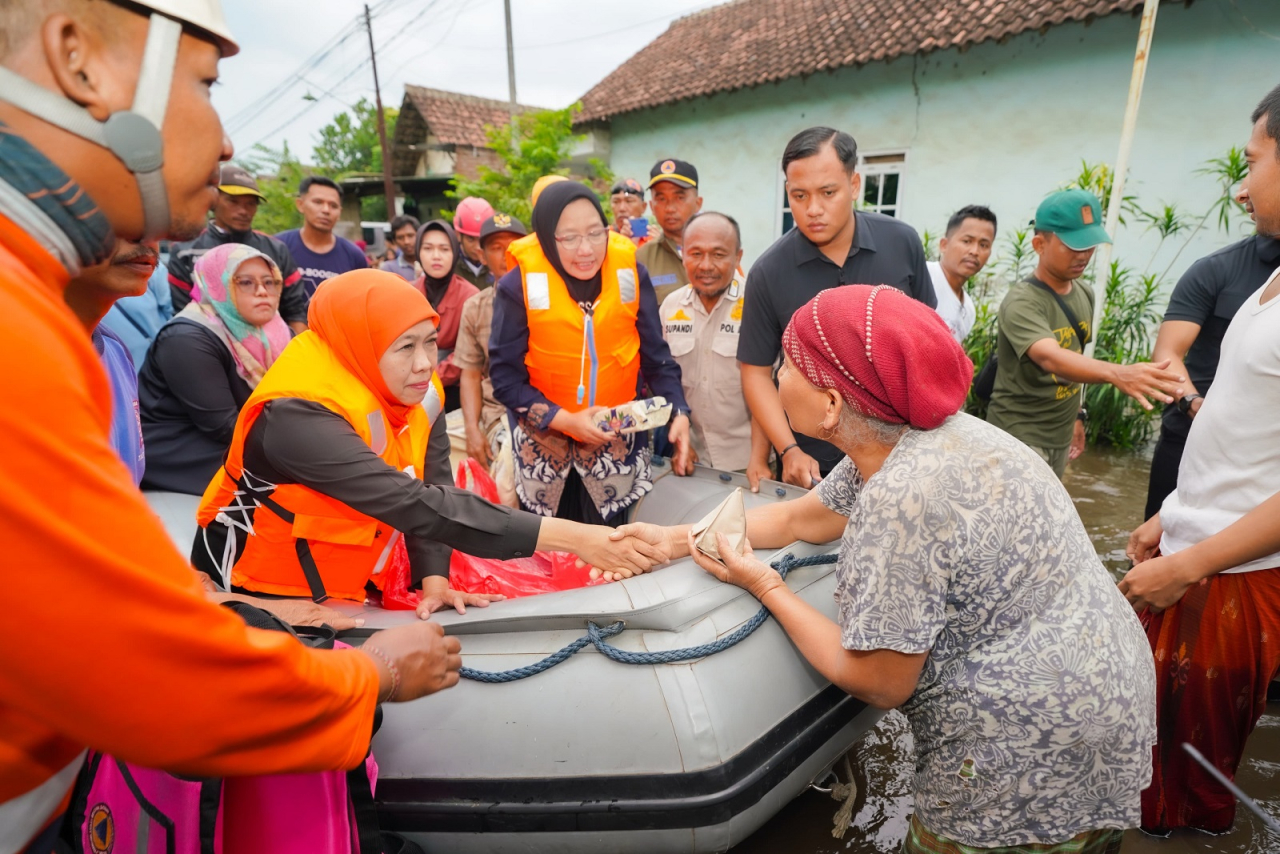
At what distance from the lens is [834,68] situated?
8219mm

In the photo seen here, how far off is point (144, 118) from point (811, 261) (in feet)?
7.45

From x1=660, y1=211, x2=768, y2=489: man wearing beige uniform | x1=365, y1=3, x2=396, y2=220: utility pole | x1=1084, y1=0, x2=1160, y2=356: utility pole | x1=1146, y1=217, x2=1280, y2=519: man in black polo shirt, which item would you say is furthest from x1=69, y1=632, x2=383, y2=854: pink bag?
x1=365, y1=3, x2=396, y2=220: utility pole

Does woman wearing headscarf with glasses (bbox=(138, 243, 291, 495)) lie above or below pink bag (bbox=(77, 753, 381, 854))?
above

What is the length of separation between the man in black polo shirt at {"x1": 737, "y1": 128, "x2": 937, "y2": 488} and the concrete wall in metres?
5.32

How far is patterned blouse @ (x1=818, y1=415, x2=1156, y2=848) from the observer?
3.95 feet

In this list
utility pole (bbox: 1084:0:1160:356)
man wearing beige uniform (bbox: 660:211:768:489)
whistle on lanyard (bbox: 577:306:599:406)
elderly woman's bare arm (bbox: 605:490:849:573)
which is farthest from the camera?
utility pole (bbox: 1084:0:1160:356)

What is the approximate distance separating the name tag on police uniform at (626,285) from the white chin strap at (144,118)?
216 centimetres

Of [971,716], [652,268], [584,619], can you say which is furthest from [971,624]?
[652,268]

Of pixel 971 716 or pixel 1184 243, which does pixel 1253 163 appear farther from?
pixel 1184 243

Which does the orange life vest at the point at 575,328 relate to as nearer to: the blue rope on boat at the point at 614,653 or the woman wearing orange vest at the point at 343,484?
the woman wearing orange vest at the point at 343,484

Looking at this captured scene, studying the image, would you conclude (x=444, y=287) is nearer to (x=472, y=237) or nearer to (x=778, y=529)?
(x=472, y=237)

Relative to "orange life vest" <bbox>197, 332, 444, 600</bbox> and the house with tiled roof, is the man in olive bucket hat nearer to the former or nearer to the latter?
"orange life vest" <bbox>197, 332, 444, 600</bbox>

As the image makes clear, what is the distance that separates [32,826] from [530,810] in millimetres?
951

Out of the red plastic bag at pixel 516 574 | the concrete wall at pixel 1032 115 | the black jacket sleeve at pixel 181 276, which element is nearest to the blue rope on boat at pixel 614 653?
the red plastic bag at pixel 516 574
